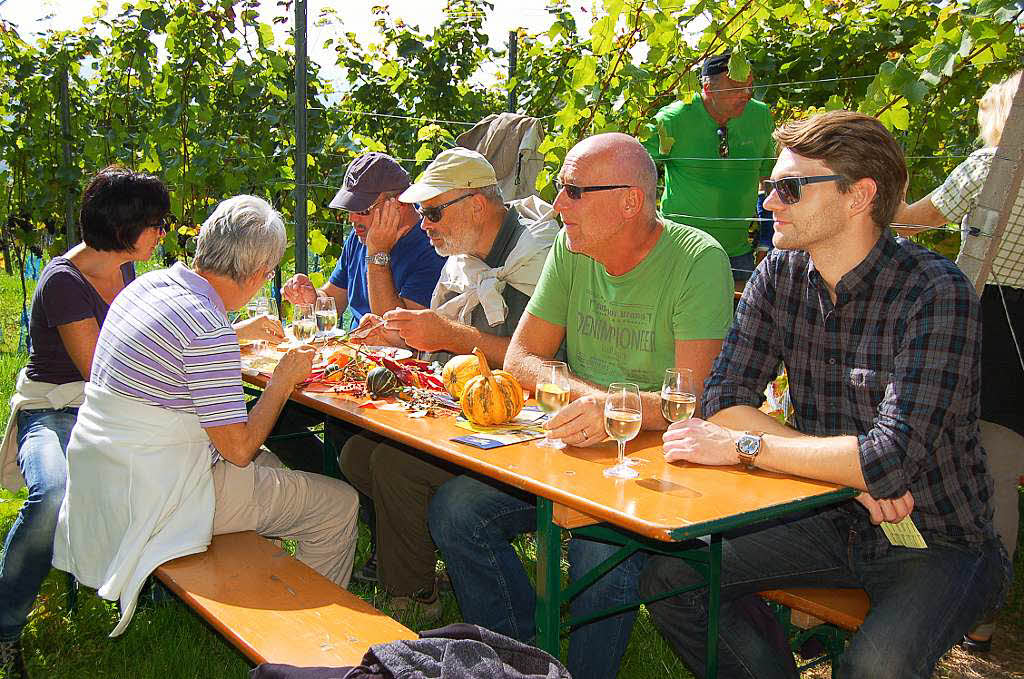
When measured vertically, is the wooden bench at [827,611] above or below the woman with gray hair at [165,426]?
below

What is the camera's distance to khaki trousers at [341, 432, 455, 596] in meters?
3.44

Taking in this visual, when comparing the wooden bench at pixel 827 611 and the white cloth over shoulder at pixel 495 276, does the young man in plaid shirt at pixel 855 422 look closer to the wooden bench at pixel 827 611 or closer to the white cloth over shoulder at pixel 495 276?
the wooden bench at pixel 827 611

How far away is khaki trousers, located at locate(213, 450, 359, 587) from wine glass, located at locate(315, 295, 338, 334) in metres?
0.77

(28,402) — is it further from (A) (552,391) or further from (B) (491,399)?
(A) (552,391)

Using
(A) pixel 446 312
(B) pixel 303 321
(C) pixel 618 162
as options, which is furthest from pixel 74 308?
(C) pixel 618 162

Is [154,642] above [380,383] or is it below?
below

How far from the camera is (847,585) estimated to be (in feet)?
8.13

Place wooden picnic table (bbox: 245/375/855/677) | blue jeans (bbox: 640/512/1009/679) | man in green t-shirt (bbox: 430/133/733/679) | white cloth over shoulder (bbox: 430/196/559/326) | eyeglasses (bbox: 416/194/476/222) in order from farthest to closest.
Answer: eyeglasses (bbox: 416/194/476/222) → white cloth over shoulder (bbox: 430/196/559/326) → man in green t-shirt (bbox: 430/133/733/679) → blue jeans (bbox: 640/512/1009/679) → wooden picnic table (bbox: 245/375/855/677)

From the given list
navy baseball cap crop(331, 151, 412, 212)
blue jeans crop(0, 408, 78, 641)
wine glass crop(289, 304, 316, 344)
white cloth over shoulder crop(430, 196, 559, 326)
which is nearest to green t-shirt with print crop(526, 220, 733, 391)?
white cloth over shoulder crop(430, 196, 559, 326)

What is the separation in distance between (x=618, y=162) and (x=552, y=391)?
0.93m

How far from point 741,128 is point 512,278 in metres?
2.18

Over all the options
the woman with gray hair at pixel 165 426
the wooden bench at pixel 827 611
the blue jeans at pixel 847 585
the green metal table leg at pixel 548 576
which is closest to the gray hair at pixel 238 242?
the woman with gray hair at pixel 165 426

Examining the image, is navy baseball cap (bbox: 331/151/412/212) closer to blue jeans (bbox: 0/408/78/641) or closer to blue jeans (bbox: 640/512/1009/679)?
blue jeans (bbox: 0/408/78/641)

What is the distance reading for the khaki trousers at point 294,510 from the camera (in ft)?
9.45
